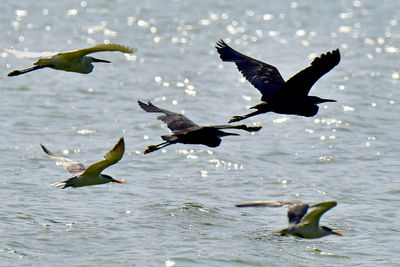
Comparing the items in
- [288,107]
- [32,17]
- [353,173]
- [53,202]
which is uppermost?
[288,107]

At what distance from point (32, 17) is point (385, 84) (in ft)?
43.3

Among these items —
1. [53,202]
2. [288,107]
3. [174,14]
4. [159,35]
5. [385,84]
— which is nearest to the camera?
[288,107]

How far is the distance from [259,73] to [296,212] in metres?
2.28

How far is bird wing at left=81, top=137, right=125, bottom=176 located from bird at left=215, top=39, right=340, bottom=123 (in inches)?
58.1

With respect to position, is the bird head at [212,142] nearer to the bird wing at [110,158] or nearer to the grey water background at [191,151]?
the bird wing at [110,158]

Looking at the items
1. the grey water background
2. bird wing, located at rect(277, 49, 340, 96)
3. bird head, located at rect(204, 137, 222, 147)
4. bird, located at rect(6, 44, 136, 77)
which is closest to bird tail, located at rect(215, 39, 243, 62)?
bird wing, located at rect(277, 49, 340, 96)

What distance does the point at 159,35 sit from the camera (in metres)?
28.7

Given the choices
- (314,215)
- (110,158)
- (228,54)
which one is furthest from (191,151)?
(314,215)

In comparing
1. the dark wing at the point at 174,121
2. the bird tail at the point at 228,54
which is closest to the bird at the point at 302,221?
the dark wing at the point at 174,121

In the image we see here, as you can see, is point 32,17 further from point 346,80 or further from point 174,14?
point 346,80

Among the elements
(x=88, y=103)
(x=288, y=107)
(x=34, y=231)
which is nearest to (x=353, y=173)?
(x=288, y=107)

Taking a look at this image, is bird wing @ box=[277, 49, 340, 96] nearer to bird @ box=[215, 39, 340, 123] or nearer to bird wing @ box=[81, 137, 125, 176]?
bird @ box=[215, 39, 340, 123]

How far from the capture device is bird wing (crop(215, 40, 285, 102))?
36.6ft

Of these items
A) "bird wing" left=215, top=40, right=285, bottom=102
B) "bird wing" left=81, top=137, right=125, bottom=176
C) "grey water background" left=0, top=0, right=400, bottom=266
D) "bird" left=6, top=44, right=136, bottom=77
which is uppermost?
"bird wing" left=215, top=40, right=285, bottom=102
